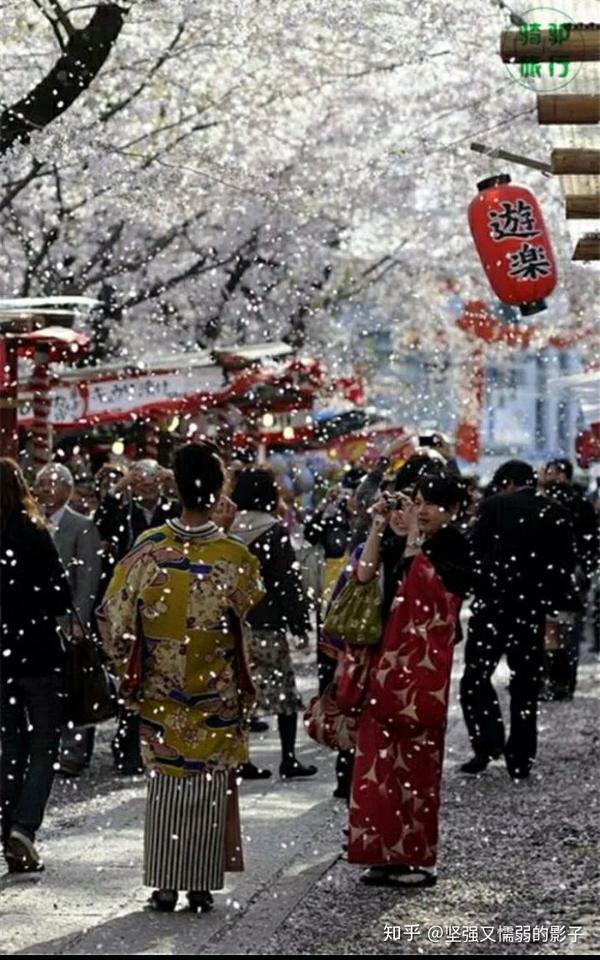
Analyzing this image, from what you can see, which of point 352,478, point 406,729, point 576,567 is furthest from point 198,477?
point 352,478

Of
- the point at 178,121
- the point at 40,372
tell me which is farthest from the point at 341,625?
the point at 178,121

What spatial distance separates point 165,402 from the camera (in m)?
22.4

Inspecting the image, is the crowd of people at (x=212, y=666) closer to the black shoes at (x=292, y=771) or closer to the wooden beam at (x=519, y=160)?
the black shoes at (x=292, y=771)

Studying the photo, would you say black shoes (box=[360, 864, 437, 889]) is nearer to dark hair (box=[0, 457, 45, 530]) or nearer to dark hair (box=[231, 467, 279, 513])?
dark hair (box=[0, 457, 45, 530])

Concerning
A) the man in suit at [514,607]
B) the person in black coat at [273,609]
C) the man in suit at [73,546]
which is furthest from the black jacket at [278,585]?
the man in suit at [514,607]

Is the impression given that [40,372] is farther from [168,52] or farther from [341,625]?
[341,625]

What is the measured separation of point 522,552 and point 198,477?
4.82 meters

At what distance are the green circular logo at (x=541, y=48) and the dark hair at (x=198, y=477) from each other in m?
2.88

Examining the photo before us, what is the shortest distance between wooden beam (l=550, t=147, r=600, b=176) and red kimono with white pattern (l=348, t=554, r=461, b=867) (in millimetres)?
2469

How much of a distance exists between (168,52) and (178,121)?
195cm

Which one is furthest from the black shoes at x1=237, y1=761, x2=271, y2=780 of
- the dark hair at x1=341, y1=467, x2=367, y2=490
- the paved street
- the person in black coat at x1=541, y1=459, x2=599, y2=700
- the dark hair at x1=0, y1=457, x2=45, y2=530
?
the dark hair at x1=341, y1=467, x2=367, y2=490

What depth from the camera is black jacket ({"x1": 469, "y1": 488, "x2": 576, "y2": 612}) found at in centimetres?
1290

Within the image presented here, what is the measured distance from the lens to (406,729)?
914cm

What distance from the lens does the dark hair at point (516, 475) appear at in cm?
1325
